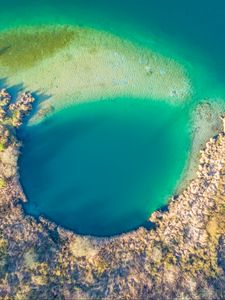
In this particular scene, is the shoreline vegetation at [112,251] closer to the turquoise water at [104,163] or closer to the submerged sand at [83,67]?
the turquoise water at [104,163]

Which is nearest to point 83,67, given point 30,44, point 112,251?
point 30,44

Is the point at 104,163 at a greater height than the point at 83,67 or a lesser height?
lesser

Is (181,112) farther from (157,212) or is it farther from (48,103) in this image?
(48,103)

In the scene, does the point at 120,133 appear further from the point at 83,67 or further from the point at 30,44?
the point at 30,44

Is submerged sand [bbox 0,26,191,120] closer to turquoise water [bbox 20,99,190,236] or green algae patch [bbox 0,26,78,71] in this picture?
green algae patch [bbox 0,26,78,71]

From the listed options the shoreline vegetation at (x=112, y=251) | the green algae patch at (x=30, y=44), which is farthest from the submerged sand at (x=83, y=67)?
the shoreline vegetation at (x=112, y=251)

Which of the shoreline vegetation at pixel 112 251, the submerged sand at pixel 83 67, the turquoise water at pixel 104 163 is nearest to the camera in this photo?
the shoreline vegetation at pixel 112 251
